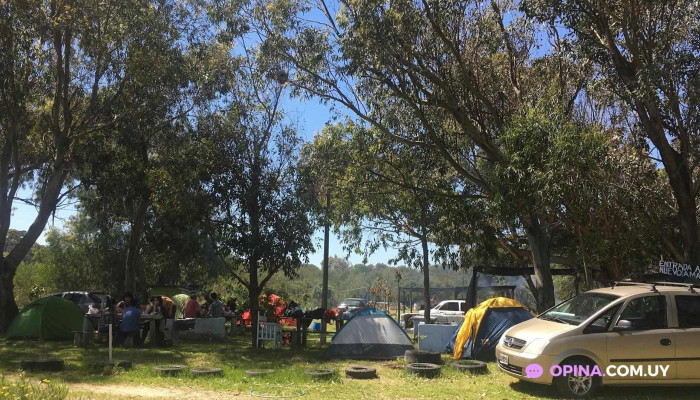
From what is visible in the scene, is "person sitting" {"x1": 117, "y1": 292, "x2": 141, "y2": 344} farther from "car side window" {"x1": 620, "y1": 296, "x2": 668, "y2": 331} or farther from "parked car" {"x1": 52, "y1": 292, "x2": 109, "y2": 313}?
"car side window" {"x1": 620, "y1": 296, "x2": 668, "y2": 331}

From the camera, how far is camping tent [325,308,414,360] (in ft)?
41.9

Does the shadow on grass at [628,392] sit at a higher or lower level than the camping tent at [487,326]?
lower

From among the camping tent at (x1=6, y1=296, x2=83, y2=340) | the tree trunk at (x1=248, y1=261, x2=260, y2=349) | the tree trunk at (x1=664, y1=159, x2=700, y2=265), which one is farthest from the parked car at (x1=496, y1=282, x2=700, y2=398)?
the camping tent at (x1=6, y1=296, x2=83, y2=340)

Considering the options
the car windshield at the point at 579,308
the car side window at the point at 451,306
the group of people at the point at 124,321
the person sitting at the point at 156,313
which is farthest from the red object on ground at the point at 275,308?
the car windshield at the point at 579,308

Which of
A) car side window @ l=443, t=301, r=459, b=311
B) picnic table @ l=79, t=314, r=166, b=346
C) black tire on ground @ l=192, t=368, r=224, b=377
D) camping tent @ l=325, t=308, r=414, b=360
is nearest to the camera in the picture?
black tire on ground @ l=192, t=368, r=224, b=377

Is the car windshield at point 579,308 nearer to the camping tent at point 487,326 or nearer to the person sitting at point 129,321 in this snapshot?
the camping tent at point 487,326

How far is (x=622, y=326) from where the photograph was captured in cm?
790

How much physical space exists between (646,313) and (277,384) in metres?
5.76

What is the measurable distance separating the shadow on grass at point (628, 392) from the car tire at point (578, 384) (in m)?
0.16

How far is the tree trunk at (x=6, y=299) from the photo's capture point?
17078 millimetres

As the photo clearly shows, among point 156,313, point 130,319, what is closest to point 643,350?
point 130,319

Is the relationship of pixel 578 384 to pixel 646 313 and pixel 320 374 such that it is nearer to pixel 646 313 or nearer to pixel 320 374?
pixel 646 313

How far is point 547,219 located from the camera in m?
14.5

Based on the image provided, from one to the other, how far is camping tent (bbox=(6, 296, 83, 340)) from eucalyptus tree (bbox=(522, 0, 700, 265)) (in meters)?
14.8
